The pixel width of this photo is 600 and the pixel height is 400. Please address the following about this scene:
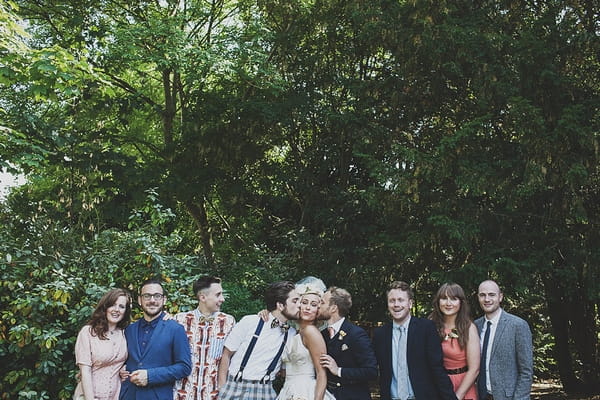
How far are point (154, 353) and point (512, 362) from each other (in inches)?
106

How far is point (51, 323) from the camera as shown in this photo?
684 centimetres

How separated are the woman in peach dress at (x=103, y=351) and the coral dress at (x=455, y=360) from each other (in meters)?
2.42

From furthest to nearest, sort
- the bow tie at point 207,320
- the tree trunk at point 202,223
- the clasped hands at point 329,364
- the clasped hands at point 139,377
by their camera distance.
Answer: the tree trunk at point 202,223 → the bow tie at point 207,320 → the clasped hands at point 139,377 → the clasped hands at point 329,364

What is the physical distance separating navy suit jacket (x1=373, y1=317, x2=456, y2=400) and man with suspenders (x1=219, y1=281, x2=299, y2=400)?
33.3 inches

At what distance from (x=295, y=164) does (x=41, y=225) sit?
9.06 m

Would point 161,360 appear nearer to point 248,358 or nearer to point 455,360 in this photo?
point 248,358

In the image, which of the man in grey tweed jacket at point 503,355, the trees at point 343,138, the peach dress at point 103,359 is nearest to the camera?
the peach dress at point 103,359

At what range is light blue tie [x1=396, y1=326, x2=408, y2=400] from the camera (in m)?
4.88

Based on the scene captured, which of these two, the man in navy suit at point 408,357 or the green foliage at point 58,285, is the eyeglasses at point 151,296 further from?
the green foliage at point 58,285

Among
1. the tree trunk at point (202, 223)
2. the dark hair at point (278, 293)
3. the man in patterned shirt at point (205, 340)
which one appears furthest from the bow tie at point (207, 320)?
the tree trunk at point (202, 223)

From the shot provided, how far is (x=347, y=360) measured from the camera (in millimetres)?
4766

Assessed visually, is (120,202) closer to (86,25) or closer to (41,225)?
(86,25)

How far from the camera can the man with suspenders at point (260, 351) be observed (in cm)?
504

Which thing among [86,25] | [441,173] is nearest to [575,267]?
[441,173]
